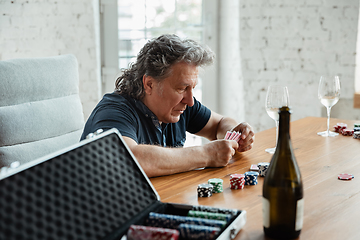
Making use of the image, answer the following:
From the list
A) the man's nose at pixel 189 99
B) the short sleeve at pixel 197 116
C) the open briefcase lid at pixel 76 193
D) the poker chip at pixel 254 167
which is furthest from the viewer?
the short sleeve at pixel 197 116

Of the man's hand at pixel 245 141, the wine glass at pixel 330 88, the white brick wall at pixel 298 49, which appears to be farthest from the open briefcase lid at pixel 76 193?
the white brick wall at pixel 298 49

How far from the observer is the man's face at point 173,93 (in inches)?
64.7

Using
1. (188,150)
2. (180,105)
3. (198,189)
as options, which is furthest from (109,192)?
(180,105)

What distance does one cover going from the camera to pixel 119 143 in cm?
82

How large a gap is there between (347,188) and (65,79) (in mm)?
1358

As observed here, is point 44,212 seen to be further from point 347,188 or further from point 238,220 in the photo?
point 347,188

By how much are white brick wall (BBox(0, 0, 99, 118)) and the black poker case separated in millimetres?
2453

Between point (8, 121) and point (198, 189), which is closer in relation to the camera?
point (198, 189)

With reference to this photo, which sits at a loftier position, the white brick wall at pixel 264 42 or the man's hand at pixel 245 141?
the white brick wall at pixel 264 42

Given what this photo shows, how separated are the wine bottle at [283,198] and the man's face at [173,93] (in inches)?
35.6

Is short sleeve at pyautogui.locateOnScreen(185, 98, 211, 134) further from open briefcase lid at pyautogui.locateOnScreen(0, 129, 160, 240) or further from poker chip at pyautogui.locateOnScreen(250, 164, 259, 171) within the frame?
open briefcase lid at pyautogui.locateOnScreen(0, 129, 160, 240)

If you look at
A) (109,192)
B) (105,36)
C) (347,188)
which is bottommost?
(347,188)

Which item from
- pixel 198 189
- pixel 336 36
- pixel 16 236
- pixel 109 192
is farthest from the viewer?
pixel 336 36

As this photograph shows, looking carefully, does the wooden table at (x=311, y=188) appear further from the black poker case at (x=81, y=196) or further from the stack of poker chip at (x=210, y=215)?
the black poker case at (x=81, y=196)
